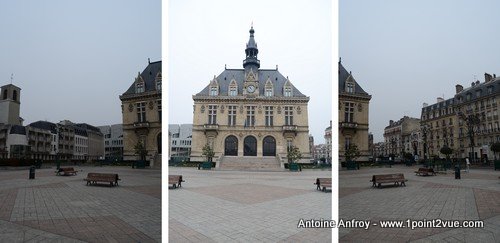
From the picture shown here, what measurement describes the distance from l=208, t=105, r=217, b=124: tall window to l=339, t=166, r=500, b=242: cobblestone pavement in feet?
100

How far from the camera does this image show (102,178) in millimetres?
4898

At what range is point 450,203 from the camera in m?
4.69

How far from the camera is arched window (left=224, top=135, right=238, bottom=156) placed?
34.3 m

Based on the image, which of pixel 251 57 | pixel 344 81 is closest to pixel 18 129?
pixel 344 81

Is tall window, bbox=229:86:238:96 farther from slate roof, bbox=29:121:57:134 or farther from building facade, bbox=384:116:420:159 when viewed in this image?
slate roof, bbox=29:121:57:134

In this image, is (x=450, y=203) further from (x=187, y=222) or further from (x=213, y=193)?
(x=213, y=193)

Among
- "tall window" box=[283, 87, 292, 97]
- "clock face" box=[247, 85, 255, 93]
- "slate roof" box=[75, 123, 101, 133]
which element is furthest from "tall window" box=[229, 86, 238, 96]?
"slate roof" box=[75, 123, 101, 133]

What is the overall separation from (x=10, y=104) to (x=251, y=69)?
3585cm

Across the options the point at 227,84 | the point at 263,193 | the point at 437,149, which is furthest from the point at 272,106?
the point at 437,149

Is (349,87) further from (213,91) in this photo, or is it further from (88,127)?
(213,91)

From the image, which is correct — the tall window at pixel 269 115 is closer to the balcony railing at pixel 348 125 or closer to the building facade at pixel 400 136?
the building facade at pixel 400 136

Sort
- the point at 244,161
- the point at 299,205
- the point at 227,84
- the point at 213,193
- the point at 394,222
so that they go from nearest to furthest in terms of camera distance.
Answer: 1. the point at 394,222
2. the point at 299,205
3. the point at 213,193
4. the point at 244,161
5. the point at 227,84

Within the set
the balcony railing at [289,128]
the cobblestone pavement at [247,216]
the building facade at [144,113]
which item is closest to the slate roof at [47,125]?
the building facade at [144,113]

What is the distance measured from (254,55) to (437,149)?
37264mm
